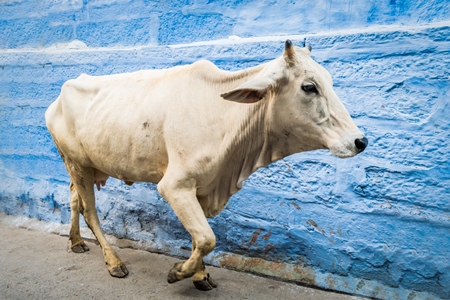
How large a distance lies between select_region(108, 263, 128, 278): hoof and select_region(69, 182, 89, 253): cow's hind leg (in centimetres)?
65

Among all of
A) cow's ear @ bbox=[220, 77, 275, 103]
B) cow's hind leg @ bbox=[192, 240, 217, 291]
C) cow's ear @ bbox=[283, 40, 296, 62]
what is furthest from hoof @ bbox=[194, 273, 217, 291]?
cow's ear @ bbox=[283, 40, 296, 62]

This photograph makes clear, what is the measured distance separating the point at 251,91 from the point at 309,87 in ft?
0.99

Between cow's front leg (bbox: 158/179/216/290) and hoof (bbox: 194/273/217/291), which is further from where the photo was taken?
hoof (bbox: 194/273/217/291)

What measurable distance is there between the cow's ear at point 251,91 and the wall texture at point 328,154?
97cm

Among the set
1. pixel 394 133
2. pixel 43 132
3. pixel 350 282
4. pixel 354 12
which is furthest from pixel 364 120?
pixel 43 132

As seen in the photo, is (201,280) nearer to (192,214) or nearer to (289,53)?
(192,214)

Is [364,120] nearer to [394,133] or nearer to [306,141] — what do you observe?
[394,133]

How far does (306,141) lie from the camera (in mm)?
2553

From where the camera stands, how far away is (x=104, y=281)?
3.37 m

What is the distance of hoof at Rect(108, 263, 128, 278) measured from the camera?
3.45 m

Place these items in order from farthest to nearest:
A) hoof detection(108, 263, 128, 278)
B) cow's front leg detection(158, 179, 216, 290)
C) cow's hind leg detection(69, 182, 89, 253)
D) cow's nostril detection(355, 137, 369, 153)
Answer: cow's hind leg detection(69, 182, 89, 253) → hoof detection(108, 263, 128, 278) → cow's front leg detection(158, 179, 216, 290) → cow's nostril detection(355, 137, 369, 153)

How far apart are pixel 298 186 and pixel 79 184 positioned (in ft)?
5.39

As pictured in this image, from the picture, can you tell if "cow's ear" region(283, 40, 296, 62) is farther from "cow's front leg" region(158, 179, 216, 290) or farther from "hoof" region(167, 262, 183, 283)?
"hoof" region(167, 262, 183, 283)

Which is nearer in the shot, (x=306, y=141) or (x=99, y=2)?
(x=306, y=141)
